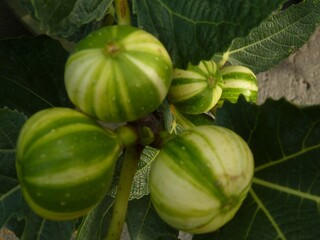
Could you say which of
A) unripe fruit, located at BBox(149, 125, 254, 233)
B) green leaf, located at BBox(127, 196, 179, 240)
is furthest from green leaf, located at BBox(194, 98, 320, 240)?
green leaf, located at BBox(127, 196, 179, 240)

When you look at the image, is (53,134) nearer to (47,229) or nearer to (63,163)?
(63,163)

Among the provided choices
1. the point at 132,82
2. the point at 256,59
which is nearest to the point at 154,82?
the point at 132,82

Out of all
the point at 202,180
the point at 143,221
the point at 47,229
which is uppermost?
the point at 202,180

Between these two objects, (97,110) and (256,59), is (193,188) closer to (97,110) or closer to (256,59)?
(97,110)

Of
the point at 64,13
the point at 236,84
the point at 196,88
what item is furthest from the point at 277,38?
the point at 64,13

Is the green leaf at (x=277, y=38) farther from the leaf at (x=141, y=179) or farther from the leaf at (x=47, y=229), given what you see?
the leaf at (x=47, y=229)

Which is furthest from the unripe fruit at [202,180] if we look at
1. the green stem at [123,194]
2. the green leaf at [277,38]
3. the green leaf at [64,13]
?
the green leaf at [277,38]

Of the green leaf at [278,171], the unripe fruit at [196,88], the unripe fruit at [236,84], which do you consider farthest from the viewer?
the unripe fruit at [236,84]

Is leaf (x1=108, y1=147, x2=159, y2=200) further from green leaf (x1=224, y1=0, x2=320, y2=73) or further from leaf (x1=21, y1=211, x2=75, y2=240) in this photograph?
green leaf (x1=224, y1=0, x2=320, y2=73)
